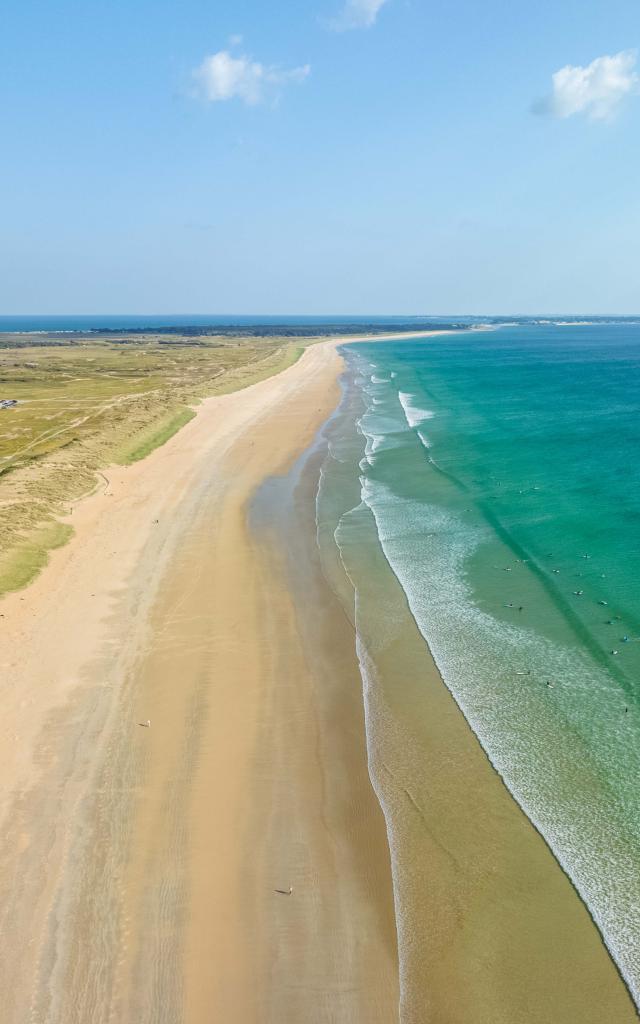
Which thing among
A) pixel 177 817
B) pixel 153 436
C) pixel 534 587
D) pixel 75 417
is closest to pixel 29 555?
pixel 177 817

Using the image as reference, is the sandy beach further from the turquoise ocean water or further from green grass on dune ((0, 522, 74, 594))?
green grass on dune ((0, 522, 74, 594))

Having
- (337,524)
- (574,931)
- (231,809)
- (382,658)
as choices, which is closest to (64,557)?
(337,524)

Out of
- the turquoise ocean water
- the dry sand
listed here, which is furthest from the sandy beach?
the turquoise ocean water

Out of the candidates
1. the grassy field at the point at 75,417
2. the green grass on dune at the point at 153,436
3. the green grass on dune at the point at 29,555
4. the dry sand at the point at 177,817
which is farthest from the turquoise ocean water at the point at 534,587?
the green grass on dune at the point at 153,436

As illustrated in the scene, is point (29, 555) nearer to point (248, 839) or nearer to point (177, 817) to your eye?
point (177, 817)

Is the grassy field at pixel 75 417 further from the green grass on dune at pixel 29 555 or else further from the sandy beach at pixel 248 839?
the sandy beach at pixel 248 839

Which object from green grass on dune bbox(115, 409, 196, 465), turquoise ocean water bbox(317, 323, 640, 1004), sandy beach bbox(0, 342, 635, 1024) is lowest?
sandy beach bbox(0, 342, 635, 1024)

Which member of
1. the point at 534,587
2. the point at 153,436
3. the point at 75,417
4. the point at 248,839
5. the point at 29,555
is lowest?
the point at 248,839
